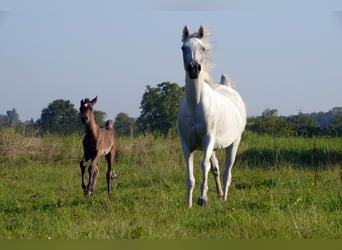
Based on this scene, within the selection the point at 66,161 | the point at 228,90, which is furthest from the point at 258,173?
the point at 66,161

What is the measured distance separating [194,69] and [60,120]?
14071 millimetres

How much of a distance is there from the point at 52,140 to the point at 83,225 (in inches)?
422

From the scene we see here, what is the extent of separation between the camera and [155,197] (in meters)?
8.92

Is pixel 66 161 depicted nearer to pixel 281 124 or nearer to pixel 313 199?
pixel 313 199

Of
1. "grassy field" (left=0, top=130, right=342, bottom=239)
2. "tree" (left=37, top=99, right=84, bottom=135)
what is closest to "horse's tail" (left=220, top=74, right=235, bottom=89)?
"grassy field" (left=0, top=130, right=342, bottom=239)

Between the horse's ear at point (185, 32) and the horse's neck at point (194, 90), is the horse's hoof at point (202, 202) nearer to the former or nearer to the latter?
the horse's neck at point (194, 90)

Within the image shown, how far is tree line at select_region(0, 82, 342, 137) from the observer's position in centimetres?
1872

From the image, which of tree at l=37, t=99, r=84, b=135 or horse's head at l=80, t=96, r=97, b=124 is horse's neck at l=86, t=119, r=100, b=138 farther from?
tree at l=37, t=99, r=84, b=135

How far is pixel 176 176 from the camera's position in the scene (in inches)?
456

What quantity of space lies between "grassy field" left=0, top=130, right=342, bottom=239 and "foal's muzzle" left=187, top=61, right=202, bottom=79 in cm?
182

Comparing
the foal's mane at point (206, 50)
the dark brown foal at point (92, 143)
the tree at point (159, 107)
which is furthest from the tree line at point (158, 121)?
the foal's mane at point (206, 50)

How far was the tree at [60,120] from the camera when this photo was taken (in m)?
18.5

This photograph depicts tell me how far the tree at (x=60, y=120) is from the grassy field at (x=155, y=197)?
→ 5.17 feet

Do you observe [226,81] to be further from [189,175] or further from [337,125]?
[337,125]
